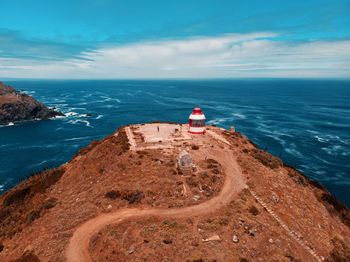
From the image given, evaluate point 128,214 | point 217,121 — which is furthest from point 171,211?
point 217,121

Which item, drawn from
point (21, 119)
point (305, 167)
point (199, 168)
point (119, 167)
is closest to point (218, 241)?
point (199, 168)

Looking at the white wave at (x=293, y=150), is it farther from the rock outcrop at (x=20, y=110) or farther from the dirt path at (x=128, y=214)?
the rock outcrop at (x=20, y=110)

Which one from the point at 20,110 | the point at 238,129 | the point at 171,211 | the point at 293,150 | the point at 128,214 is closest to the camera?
the point at 171,211

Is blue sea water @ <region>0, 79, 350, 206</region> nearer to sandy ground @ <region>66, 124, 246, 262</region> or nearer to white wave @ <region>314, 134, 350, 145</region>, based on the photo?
white wave @ <region>314, 134, 350, 145</region>

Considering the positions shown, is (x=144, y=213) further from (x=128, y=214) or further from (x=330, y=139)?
(x=330, y=139)

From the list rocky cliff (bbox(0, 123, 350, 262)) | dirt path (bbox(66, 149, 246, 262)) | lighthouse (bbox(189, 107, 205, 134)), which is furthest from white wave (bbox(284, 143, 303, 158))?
dirt path (bbox(66, 149, 246, 262))

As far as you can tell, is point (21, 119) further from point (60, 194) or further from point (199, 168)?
point (199, 168)
